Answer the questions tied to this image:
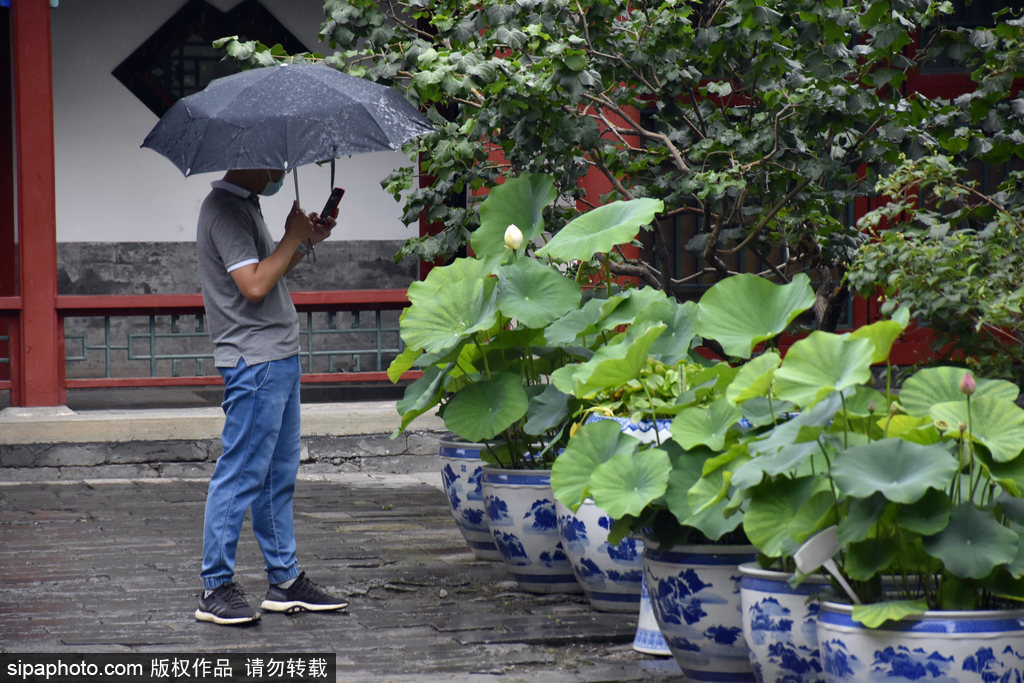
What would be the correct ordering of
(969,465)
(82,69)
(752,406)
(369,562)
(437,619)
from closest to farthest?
1. (969,465)
2. (752,406)
3. (437,619)
4. (369,562)
5. (82,69)

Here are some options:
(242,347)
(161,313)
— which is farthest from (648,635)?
(161,313)

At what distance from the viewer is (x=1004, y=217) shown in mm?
4875

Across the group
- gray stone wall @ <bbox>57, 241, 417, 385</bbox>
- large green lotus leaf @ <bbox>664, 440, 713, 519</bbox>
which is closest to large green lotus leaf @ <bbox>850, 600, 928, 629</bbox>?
large green lotus leaf @ <bbox>664, 440, 713, 519</bbox>

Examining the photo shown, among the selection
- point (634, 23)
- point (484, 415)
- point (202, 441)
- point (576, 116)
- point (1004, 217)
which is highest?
point (634, 23)

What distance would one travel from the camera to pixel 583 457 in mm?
3674

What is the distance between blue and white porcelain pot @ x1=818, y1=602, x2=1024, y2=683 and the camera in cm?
281

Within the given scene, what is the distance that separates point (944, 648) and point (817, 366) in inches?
26.5

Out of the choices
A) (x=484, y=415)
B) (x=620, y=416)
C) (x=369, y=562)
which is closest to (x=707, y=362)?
(x=620, y=416)

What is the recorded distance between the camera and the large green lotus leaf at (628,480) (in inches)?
133

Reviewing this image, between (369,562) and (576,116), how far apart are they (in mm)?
2064

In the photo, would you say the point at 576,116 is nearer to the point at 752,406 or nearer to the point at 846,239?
the point at 846,239

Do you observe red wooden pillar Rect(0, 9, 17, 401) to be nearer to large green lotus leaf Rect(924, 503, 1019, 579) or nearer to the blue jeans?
the blue jeans

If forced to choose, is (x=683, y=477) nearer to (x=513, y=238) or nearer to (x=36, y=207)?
(x=513, y=238)

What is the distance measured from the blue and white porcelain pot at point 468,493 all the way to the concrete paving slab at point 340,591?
10 cm
